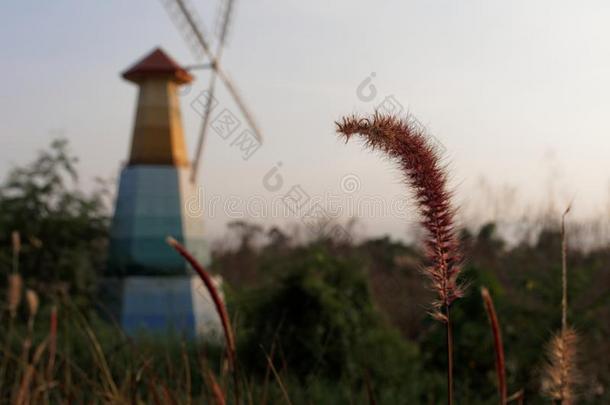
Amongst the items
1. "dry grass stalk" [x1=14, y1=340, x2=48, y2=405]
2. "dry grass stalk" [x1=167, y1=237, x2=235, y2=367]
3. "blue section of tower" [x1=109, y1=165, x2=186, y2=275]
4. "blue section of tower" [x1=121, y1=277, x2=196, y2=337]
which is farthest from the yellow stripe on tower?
"dry grass stalk" [x1=167, y1=237, x2=235, y2=367]

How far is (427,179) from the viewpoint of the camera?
48.4 inches

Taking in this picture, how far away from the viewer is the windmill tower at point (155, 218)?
10.8m

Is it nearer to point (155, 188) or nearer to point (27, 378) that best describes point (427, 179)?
point (27, 378)

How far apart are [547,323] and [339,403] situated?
1.91 meters

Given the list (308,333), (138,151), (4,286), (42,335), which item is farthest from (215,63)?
(308,333)

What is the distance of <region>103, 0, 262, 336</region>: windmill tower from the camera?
1077cm

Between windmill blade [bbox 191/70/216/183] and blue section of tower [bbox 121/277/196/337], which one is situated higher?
windmill blade [bbox 191/70/216/183]

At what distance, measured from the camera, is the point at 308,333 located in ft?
18.2

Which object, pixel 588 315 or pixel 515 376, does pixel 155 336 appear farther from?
pixel 588 315

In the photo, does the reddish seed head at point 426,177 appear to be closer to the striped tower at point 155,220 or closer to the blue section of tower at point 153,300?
the striped tower at point 155,220

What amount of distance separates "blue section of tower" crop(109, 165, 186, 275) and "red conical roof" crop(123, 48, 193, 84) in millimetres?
Result: 1574

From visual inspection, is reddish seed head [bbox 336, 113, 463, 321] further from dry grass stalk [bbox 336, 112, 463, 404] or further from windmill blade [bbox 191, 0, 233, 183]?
windmill blade [bbox 191, 0, 233, 183]

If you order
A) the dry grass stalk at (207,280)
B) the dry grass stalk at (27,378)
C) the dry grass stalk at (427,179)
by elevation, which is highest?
the dry grass stalk at (427,179)

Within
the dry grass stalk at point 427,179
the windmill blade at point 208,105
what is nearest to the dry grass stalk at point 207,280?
the dry grass stalk at point 427,179
